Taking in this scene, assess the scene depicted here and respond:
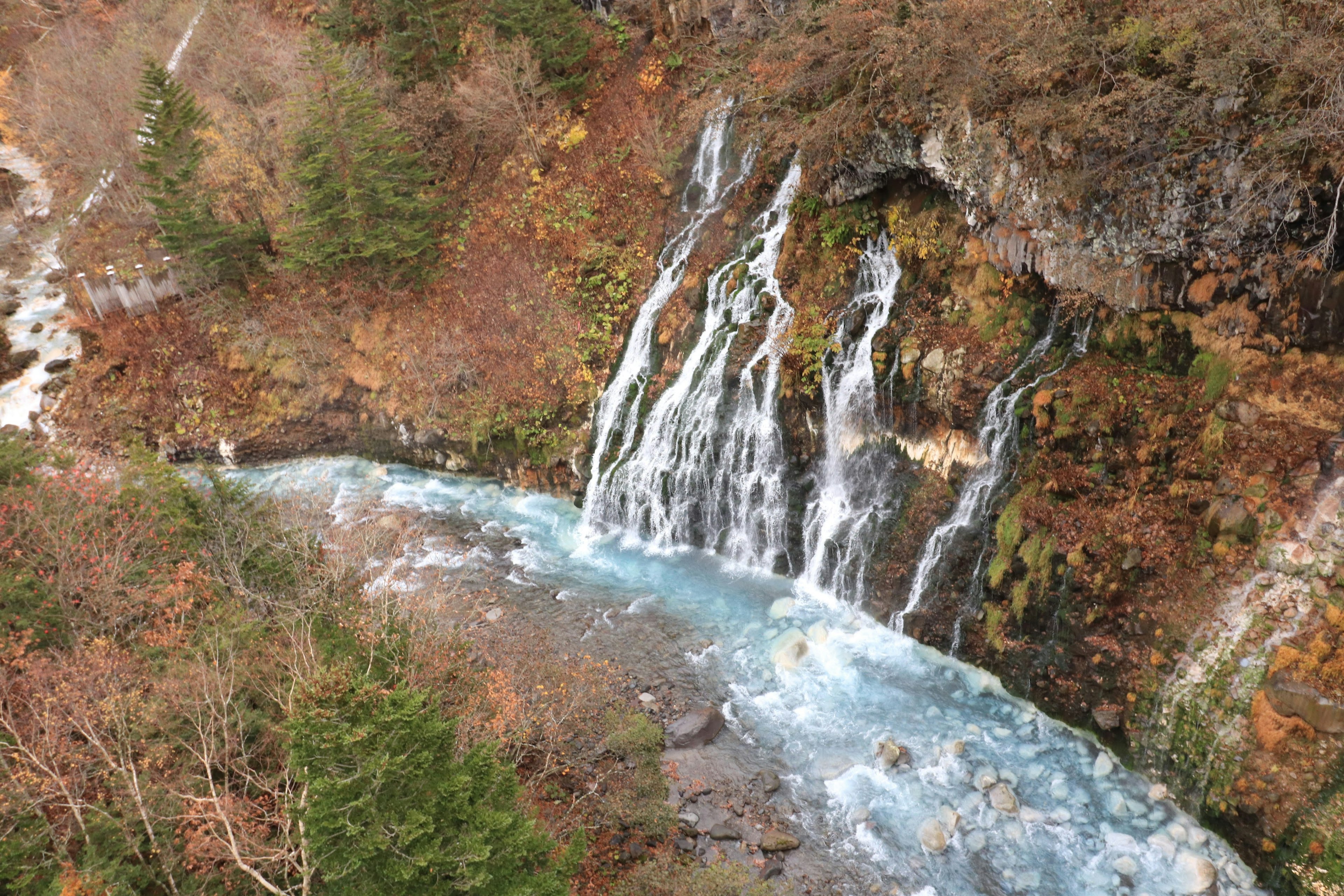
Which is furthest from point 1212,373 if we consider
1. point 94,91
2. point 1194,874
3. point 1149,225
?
point 94,91

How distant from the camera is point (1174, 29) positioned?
10578 millimetres

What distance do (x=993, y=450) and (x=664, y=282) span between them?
10.9 meters

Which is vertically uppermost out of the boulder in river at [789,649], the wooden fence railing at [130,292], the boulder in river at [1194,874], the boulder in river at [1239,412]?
the wooden fence railing at [130,292]

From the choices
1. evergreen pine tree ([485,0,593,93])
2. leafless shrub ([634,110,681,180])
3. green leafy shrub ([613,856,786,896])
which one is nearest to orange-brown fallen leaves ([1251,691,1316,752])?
green leafy shrub ([613,856,786,896])

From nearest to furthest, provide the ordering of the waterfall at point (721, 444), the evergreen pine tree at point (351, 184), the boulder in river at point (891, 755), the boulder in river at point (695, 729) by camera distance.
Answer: the boulder in river at point (891, 755) → the boulder in river at point (695, 729) → the waterfall at point (721, 444) → the evergreen pine tree at point (351, 184)

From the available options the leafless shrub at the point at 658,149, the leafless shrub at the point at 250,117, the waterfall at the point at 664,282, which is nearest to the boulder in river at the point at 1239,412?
the waterfall at the point at 664,282

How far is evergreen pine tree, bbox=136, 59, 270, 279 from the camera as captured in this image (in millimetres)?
22938

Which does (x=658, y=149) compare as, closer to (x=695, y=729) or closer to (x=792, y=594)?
(x=792, y=594)

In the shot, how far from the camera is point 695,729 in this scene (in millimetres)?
12711

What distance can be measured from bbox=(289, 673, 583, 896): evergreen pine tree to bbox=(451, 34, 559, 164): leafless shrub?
69.4 feet

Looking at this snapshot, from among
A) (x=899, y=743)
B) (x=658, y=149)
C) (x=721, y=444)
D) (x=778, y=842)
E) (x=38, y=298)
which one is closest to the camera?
(x=778, y=842)

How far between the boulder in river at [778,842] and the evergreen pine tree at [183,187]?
25.1m

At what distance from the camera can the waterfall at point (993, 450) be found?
13.2m

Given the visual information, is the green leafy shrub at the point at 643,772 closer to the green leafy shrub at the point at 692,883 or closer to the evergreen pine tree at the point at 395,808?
the green leafy shrub at the point at 692,883
